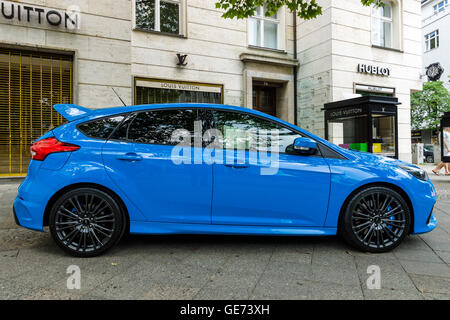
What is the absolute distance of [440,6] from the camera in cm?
3881

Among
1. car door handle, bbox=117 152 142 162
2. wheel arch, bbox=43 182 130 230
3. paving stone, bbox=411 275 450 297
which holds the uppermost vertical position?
car door handle, bbox=117 152 142 162

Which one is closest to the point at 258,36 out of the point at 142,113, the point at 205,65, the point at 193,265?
the point at 205,65

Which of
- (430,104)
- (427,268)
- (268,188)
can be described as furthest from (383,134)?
(430,104)

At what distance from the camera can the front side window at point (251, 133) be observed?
3.27 m

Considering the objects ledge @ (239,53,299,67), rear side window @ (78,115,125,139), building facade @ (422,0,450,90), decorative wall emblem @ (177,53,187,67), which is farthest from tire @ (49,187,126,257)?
building facade @ (422,0,450,90)

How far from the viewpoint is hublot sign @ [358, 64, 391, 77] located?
1262 cm

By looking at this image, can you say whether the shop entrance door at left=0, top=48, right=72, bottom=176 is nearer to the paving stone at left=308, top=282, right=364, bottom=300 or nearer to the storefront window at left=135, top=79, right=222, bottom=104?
the storefront window at left=135, top=79, right=222, bottom=104

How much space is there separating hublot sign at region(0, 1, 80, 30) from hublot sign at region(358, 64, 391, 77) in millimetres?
10251

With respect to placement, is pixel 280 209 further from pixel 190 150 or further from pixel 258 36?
pixel 258 36

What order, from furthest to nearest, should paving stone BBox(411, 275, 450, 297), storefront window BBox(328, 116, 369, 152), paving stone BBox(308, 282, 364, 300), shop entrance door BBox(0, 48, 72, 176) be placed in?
storefront window BBox(328, 116, 369, 152) < shop entrance door BBox(0, 48, 72, 176) < paving stone BBox(411, 275, 450, 297) < paving stone BBox(308, 282, 364, 300)

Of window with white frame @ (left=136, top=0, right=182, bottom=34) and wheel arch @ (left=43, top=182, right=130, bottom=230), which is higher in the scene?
window with white frame @ (left=136, top=0, right=182, bottom=34)
